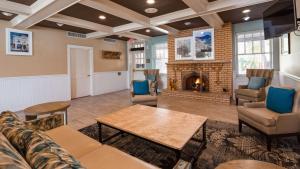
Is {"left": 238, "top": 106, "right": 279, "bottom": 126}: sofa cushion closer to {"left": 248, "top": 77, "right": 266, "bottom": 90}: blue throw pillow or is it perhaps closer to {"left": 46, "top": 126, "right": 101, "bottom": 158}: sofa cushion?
{"left": 248, "top": 77, "right": 266, "bottom": 90}: blue throw pillow

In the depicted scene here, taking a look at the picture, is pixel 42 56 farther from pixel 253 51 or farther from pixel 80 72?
pixel 253 51

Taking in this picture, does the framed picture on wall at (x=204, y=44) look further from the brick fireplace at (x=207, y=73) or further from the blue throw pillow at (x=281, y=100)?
the blue throw pillow at (x=281, y=100)

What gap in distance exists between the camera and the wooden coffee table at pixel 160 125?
1769 millimetres

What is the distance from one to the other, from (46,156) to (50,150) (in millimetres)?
56

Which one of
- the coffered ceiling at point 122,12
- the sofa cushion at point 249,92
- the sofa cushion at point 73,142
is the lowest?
the sofa cushion at point 73,142

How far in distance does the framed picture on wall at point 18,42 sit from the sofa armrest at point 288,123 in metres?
5.94

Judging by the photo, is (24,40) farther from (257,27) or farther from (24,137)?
(257,27)

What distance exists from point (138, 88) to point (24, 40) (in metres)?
3.48

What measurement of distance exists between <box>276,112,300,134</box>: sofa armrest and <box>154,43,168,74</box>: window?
520 centimetres

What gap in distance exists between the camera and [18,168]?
669 millimetres

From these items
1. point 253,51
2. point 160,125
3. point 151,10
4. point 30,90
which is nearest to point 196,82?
point 253,51

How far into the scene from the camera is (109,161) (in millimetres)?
1372

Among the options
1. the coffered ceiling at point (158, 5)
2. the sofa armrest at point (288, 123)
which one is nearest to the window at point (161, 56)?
the coffered ceiling at point (158, 5)

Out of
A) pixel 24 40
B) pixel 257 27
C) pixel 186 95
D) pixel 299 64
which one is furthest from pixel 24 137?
pixel 257 27
